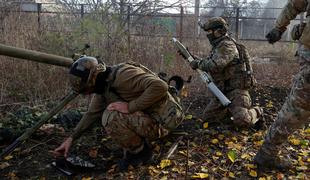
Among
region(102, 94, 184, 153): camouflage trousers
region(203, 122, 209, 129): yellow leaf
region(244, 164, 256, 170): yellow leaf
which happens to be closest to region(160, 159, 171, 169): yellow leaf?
region(102, 94, 184, 153): camouflage trousers

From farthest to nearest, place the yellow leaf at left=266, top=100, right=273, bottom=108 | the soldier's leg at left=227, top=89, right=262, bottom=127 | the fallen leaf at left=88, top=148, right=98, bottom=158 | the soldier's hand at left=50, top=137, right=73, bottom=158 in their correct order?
the yellow leaf at left=266, top=100, right=273, bottom=108 < the soldier's leg at left=227, top=89, right=262, bottom=127 < the fallen leaf at left=88, top=148, right=98, bottom=158 < the soldier's hand at left=50, top=137, right=73, bottom=158

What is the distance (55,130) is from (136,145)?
4.38ft

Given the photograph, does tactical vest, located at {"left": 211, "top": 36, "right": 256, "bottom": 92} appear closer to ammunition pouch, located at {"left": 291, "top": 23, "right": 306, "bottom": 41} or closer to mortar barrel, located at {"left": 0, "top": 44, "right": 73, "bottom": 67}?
ammunition pouch, located at {"left": 291, "top": 23, "right": 306, "bottom": 41}

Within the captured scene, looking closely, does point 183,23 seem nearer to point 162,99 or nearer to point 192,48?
point 192,48

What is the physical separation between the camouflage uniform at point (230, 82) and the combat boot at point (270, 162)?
1.03m

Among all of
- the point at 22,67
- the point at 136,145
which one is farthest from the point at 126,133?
the point at 22,67

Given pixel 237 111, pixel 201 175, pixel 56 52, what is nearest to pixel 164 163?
pixel 201 175

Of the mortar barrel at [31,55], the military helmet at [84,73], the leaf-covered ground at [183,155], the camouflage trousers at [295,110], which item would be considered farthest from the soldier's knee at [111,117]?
the camouflage trousers at [295,110]

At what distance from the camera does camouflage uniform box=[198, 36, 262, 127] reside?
4.40 metres

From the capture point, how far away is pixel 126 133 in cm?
337

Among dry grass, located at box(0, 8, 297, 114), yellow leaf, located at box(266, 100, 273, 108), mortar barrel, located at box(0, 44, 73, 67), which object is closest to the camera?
mortar barrel, located at box(0, 44, 73, 67)

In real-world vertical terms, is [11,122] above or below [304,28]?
below

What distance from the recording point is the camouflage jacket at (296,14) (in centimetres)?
309

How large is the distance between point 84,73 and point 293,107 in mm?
1773
